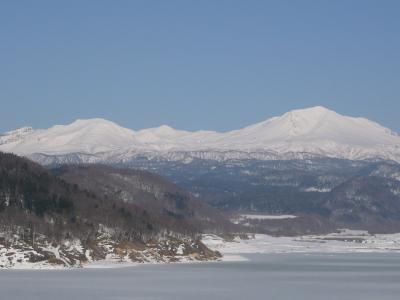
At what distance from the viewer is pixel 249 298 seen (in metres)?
133

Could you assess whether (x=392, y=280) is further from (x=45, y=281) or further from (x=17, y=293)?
(x=17, y=293)

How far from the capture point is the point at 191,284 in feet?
518

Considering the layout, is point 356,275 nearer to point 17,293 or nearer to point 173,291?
point 173,291

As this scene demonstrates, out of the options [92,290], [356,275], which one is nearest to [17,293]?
[92,290]

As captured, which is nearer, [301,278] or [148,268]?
[301,278]

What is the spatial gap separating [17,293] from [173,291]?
22.4 m

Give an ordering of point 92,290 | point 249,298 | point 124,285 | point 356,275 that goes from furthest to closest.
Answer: point 356,275 → point 124,285 → point 92,290 → point 249,298

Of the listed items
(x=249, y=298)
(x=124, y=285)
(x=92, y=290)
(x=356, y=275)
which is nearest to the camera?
(x=249, y=298)

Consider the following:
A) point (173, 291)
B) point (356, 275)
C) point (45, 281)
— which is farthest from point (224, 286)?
point (356, 275)

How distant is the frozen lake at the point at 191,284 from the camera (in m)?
137

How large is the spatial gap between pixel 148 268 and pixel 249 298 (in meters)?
68.8

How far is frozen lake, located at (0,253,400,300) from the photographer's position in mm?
136750

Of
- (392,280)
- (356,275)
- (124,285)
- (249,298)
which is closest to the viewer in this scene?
(249,298)

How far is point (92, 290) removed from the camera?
142 meters
